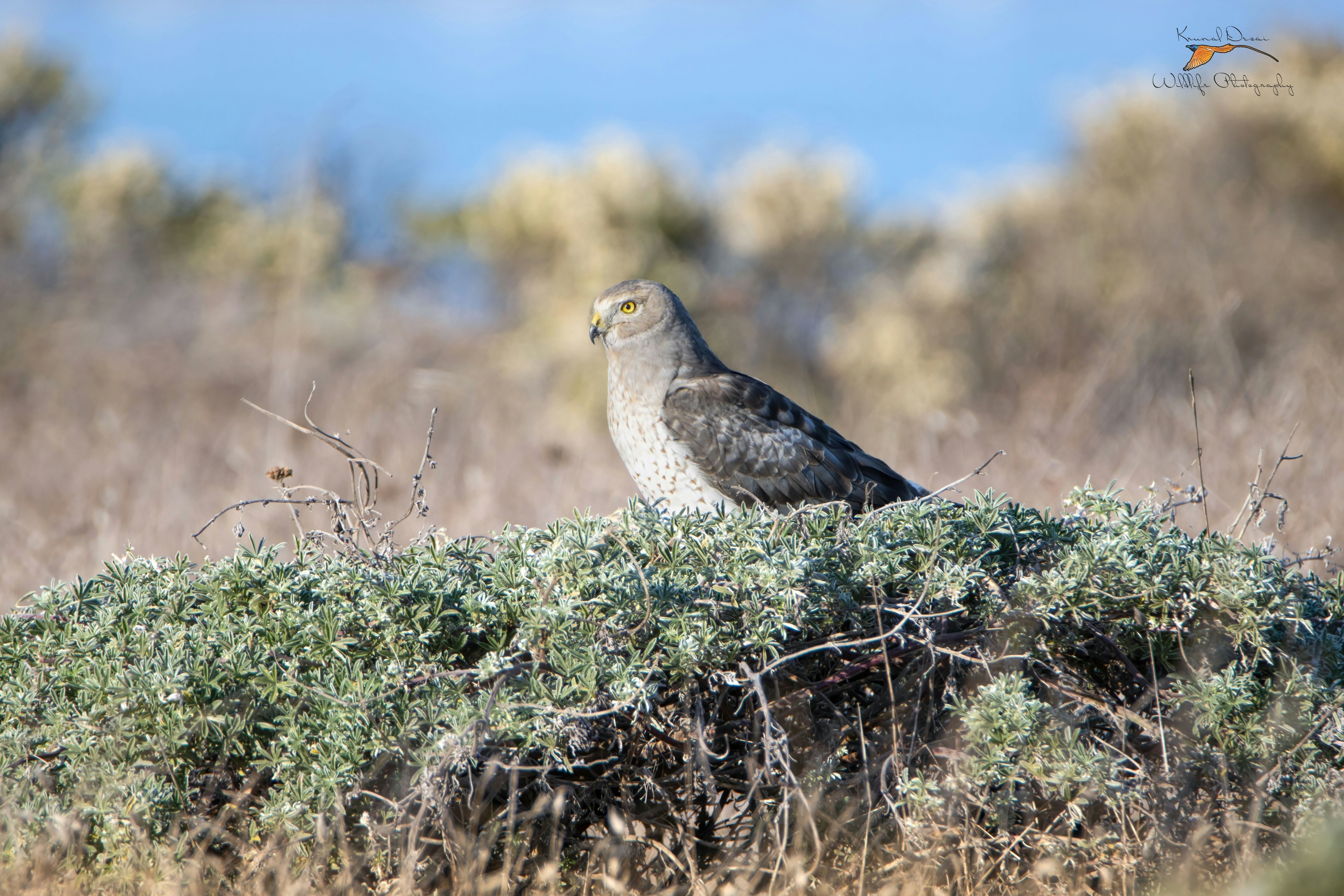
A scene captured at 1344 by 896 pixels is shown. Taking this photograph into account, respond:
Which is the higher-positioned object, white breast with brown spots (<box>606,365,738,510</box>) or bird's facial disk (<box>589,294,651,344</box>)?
bird's facial disk (<box>589,294,651,344</box>)

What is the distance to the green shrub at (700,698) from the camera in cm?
229

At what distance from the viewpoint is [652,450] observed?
4.30 m

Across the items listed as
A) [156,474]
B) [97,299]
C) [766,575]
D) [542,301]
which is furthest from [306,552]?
[97,299]

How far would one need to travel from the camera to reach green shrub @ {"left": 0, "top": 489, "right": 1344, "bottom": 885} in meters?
2.29

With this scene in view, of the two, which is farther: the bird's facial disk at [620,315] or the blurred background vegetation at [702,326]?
the blurred background vegetation at [702,326]

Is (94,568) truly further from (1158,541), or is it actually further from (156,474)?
(1158,541)

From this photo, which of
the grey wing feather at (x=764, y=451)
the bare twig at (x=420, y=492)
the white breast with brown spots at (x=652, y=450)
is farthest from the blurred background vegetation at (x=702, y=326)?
the bare twig at (x=420, y=492)

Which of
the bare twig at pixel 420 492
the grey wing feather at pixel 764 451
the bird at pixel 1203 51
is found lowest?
the bare twig at pixel 420 492

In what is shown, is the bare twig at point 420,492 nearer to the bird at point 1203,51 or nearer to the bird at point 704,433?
the bird at point 704,433

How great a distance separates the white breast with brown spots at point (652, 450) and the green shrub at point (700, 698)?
4.70 feet

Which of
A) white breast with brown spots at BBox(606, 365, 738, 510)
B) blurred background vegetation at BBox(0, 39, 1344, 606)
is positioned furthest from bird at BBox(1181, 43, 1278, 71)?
white breast with brown spots at BBox(606, 365, 738, 510)

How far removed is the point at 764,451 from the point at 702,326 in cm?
740

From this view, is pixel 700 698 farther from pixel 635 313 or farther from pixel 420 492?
pixel 635 313

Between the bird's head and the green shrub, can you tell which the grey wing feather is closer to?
the bird's head
